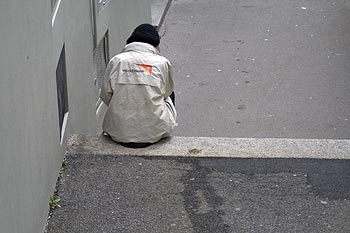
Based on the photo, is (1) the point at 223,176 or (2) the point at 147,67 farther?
(2) the point at 147,67

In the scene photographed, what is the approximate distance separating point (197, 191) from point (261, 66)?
672 centimetres

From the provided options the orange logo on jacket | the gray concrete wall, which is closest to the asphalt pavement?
the gray concrete wall

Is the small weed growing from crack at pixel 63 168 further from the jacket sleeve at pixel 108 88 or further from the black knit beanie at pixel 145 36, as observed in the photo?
the black knit beanie at pixel 145 36

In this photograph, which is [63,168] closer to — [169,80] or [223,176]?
[223,176]

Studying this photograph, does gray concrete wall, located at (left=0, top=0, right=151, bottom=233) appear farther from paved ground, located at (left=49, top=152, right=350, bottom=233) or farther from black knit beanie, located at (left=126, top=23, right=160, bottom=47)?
black knit beanie, located at (left=126, top=23, right=160, bottom=47)

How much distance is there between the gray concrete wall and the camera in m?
4.05

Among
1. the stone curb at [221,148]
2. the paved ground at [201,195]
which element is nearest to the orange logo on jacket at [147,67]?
the stone curb at [221,148]

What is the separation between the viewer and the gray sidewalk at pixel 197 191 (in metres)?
5.41

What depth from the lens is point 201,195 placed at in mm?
5820

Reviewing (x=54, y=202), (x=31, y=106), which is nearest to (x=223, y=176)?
(x=54, y=202)

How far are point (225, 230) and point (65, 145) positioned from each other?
64.2 inches

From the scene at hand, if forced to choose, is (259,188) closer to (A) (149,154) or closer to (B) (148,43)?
(A) (149,154)

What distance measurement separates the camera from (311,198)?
18.9 ft

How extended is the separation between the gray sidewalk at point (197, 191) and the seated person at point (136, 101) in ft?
0.39
